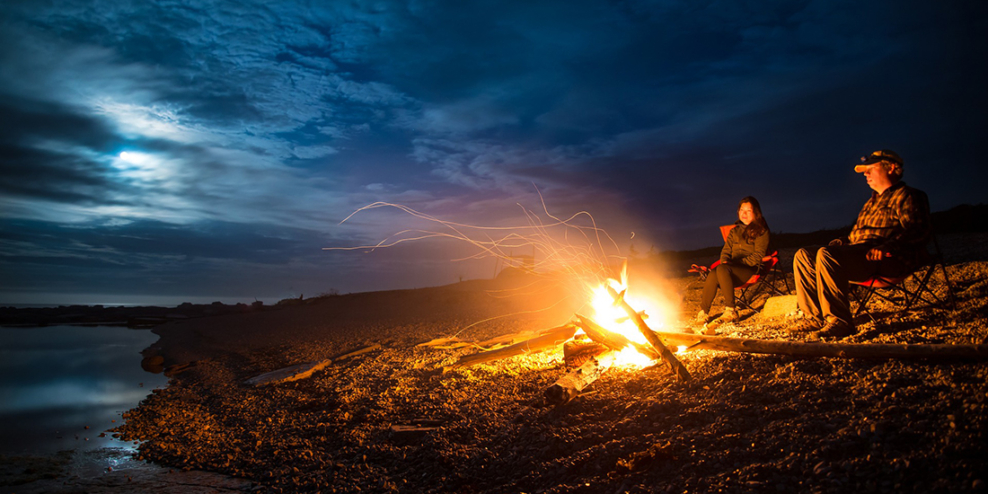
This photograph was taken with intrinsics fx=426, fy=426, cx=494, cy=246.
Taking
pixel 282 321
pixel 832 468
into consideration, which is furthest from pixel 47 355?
pixel 832 468

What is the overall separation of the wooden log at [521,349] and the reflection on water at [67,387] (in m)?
4.06

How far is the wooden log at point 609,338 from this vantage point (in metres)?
4.49

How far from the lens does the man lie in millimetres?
4328

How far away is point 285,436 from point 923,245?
695cm

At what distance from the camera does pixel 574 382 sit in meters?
3.98

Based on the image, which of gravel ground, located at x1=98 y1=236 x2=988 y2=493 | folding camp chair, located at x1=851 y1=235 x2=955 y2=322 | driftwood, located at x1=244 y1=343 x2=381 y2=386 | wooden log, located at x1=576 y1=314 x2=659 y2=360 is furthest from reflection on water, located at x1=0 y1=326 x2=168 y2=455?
folding camp chair, located at x1=851 y1=235 x2=955 y2=322

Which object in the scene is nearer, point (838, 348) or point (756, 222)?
point (838, 348)

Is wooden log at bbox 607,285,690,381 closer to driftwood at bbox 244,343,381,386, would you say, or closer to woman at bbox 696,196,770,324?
woman at bbox 696,196,770,324

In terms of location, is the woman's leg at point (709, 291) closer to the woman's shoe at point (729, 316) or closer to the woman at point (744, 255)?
the woman at point (744, 255)

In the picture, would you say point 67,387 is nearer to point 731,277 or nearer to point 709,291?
point 709,291

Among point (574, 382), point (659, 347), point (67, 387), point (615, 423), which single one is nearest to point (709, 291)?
point (659, 347)

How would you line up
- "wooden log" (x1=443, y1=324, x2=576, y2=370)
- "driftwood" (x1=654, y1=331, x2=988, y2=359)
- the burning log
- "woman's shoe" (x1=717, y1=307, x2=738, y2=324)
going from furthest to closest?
1. "woman's shoe" (x1=717, y1=307, x2=738, y2=324)
2. "wooden log" (x1=443, y1=324, x2=576, y2=370)
3. the burning log
4. "driftwood" (x1=654, y1=331, x2=988, y2=359)

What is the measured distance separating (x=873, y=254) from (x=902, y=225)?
434 millimetres

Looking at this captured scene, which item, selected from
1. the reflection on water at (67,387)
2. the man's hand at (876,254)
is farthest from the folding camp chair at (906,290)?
the reflection on water at (67,387)
